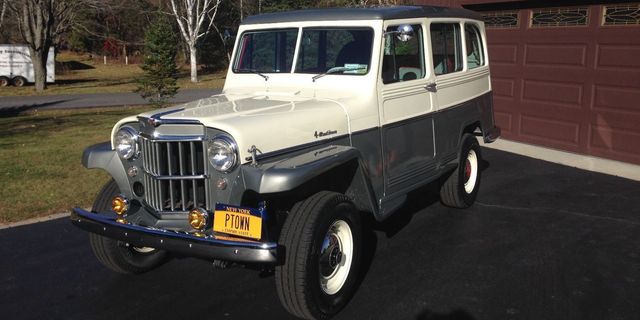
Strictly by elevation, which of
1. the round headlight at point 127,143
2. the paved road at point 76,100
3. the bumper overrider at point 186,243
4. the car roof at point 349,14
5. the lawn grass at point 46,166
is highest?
the car roof at point 349,14

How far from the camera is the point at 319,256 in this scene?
3885 mm

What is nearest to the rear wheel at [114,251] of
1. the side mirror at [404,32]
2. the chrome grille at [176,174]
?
the chrome grille at [176,174]

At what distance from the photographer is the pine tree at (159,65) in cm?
1273

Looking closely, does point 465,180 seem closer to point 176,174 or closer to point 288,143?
point 288,143

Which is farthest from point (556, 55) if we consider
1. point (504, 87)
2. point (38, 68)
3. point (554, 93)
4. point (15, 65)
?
point (15, 65)

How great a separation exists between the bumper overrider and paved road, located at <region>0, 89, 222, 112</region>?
15.2 metres

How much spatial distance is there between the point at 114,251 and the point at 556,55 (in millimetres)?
7696

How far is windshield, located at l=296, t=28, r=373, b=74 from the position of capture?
16.3ft

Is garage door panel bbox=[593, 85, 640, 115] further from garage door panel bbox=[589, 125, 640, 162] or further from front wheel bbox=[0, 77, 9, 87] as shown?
front wheel bbox=[0, 77, 9, 87]

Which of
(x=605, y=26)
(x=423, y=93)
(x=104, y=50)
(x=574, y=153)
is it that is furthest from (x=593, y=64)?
(x=104, y=50)

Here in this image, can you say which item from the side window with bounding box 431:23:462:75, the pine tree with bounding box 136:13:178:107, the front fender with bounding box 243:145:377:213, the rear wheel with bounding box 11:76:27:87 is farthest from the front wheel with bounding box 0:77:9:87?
the front fender with bounding box 243:145:377:213

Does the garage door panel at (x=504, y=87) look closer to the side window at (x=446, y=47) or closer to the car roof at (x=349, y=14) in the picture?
the side window at (x=446, y=47)

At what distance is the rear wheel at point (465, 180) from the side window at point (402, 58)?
1.25 metres

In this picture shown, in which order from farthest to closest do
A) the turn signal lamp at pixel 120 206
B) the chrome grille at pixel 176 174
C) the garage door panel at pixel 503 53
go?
the garage door panel at pixel 503 53 < the turn signal lamp at pixel 120 206 < the chrome grille at pixel 176 174
